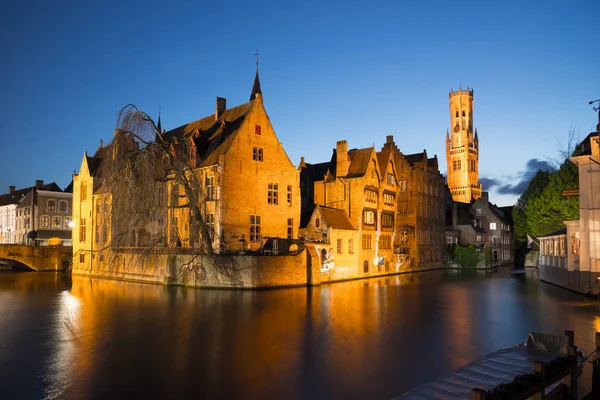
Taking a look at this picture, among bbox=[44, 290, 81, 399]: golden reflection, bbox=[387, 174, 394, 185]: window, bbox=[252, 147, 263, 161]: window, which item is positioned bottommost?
bbox=[44, 290, 81, 399]: golden reflection

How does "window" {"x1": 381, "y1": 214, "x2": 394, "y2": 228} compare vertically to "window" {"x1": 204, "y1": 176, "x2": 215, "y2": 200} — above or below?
below

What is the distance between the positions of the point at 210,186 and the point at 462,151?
11533 centimetres

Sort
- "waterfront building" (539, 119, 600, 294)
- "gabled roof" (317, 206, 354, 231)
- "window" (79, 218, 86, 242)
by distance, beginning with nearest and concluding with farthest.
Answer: "waterfront building" (539, 119, 600, 294) < "gabled roof" (317, 206, 354, 231) < "window" (79, 218, 86, 242)

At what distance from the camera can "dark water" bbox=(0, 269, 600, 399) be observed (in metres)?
13.3

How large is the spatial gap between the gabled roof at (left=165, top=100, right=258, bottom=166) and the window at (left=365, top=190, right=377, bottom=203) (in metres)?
15.5

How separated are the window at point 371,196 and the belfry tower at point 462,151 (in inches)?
3529

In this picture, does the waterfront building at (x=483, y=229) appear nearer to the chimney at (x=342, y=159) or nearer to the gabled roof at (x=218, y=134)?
the chimney at (x=342, y=159)

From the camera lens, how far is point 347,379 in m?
13.8

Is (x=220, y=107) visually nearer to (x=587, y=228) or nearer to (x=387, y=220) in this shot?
(x=387, y=220)

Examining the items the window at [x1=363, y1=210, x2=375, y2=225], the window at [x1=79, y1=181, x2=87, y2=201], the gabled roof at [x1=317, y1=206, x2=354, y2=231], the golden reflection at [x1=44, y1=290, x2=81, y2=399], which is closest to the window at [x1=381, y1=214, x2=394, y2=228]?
the window at [x1=363, y1=210, x2=375, y2=225]

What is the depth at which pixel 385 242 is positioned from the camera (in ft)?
175

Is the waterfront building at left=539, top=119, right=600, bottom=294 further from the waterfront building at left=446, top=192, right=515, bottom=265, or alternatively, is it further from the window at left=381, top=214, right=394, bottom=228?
the waterfront building at left=446, top=192, right=515, bottom=265

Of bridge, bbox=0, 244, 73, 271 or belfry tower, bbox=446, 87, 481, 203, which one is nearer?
bridge, bbox=0, 244, 73, 271

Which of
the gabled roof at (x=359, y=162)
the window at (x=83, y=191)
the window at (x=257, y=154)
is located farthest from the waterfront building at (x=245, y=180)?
the window at (x=83, y=191)
